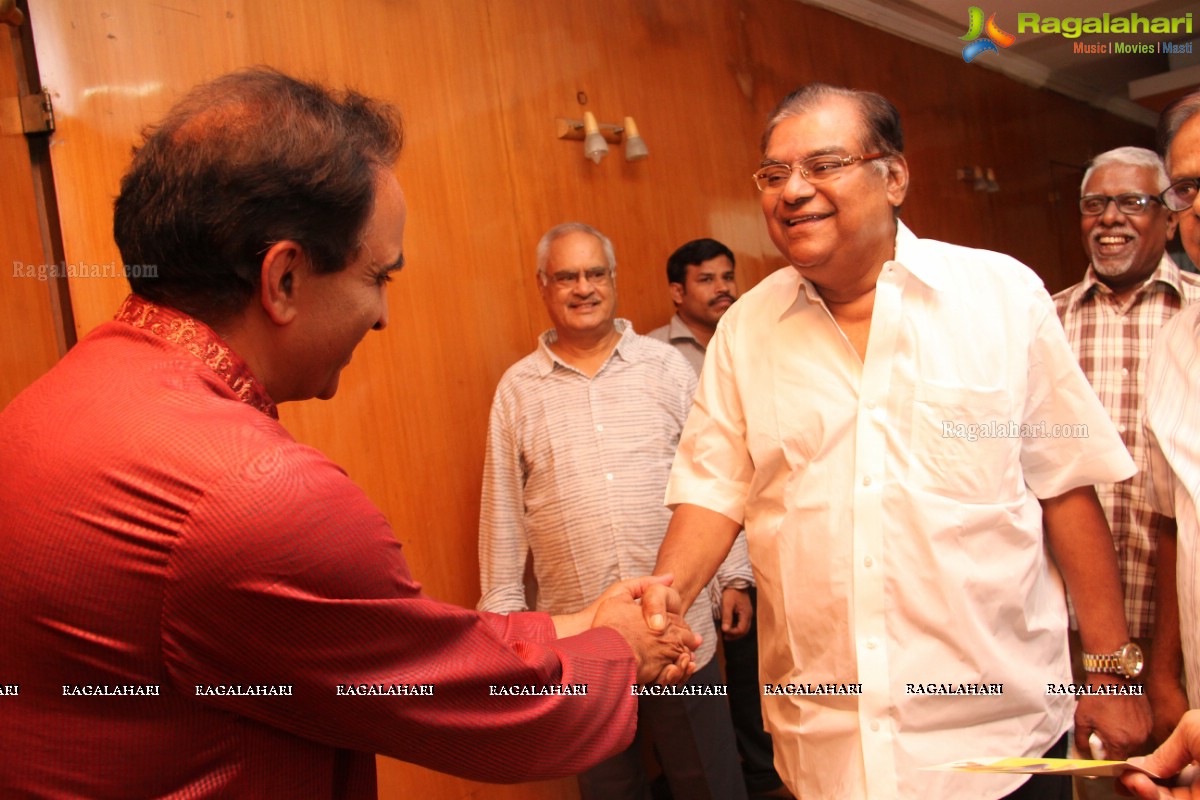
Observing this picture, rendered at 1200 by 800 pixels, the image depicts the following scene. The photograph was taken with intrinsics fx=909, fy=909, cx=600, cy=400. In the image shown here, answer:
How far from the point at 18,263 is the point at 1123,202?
312cm

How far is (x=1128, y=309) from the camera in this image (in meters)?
2.76

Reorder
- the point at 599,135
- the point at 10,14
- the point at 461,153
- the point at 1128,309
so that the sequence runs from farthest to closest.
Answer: the point at 599,135 < the point at 461,153 < the point at 1128,309 < the point at 10,14

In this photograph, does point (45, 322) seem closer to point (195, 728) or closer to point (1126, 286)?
point (195, 728)

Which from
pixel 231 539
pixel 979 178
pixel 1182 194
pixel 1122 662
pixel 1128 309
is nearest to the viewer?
pixel 231 539

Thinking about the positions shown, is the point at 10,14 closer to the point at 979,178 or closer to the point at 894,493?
the point at 894,493

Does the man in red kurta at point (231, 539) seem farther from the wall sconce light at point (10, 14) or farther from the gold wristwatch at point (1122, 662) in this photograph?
the wall sconce light at point (10, 14)

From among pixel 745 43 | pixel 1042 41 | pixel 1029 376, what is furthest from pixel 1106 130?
pixel 1029 376

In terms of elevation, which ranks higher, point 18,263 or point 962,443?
point 18,263

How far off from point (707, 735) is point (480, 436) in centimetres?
127

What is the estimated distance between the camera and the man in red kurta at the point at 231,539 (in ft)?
2.86

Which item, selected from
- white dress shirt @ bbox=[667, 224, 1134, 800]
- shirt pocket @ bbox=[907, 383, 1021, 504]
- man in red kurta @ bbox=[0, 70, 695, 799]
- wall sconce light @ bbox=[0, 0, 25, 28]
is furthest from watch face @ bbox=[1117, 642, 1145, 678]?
wall sconce light @ bbox=[0, 0, 25, 28]

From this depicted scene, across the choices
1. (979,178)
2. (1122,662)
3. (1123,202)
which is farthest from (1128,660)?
→ (979,178)

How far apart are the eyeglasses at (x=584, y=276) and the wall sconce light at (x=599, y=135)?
762 millimetres

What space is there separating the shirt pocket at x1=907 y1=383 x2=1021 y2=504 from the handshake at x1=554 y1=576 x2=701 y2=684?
486mm
